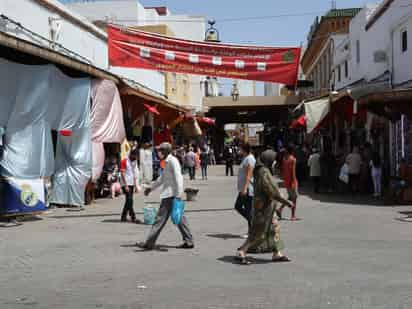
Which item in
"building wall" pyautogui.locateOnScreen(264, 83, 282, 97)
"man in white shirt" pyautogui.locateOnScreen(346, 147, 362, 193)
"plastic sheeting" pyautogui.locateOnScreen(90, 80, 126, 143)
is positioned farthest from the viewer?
"building wall" pyautogui.locateOnScreen(264, 83, 282, 97)

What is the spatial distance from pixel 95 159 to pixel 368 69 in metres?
14.0

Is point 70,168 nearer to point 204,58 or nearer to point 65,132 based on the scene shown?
point 65,132

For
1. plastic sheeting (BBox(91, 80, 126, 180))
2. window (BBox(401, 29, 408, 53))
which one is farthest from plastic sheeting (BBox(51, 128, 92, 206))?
window (BBox(401, 29, 408, 53))

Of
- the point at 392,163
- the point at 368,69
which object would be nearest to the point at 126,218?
the point at 392,163

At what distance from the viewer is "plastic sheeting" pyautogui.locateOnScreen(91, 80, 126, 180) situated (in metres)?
14.8

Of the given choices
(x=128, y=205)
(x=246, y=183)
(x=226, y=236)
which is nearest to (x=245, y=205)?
(x=246, y=183)

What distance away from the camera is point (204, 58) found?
15.0 meters

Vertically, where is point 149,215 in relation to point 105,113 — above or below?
below

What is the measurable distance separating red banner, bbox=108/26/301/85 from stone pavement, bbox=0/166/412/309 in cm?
449

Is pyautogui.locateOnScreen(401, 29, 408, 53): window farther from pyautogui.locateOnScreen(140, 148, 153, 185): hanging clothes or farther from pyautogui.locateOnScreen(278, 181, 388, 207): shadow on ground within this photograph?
pyautogui.locateOnScreen(140, 148, 153, 185): hanging clothes

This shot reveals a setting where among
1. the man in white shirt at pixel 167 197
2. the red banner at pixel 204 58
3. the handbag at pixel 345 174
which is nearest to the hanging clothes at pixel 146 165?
the red banner at pixel 204 58

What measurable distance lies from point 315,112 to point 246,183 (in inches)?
387

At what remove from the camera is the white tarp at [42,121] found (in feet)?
39.7

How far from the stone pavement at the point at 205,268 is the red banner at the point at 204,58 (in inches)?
177
